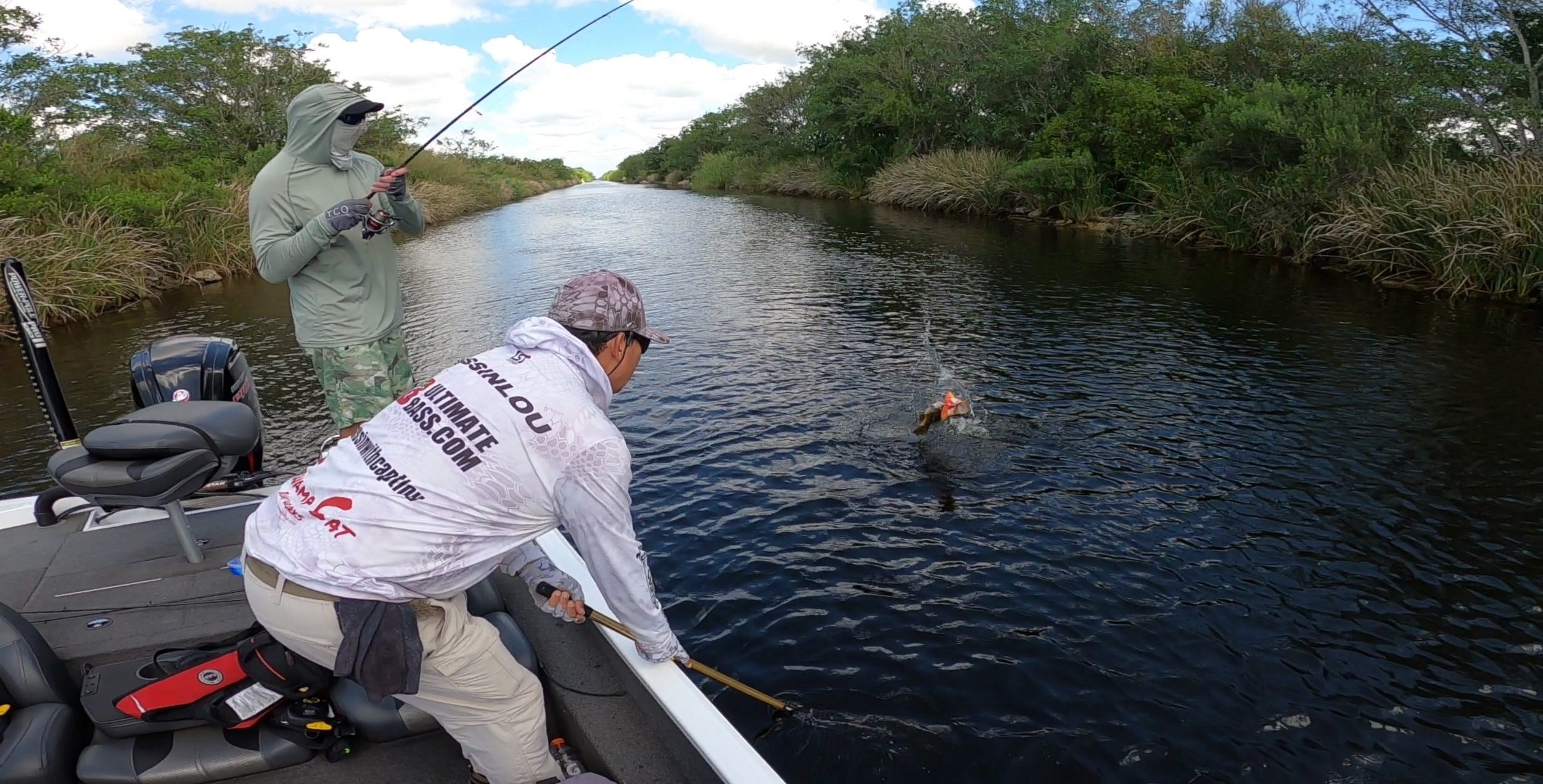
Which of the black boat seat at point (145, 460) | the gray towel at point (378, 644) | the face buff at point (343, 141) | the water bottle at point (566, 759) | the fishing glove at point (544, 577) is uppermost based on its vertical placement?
the face buff at point (343, 141)

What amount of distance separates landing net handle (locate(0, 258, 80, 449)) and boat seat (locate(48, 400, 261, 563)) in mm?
1124

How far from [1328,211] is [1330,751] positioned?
16.0 m

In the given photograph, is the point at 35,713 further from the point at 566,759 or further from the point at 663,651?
the point at 663,651

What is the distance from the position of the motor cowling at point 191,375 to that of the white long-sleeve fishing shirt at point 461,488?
2.81m

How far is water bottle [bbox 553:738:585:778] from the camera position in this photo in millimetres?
3166

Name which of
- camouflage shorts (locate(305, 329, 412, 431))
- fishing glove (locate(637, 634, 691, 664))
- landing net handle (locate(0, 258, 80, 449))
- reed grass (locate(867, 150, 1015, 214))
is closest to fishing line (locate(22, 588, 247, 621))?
landing net handle (locate(0, 258, 80, 449))

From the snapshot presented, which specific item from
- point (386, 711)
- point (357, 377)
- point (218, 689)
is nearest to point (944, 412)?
point (357, 377)

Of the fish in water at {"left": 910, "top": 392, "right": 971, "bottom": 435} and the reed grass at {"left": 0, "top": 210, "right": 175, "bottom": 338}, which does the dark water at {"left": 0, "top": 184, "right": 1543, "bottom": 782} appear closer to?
the fish in water at {"left": 910, "top": 392, "right": 971, "bottom": 435}

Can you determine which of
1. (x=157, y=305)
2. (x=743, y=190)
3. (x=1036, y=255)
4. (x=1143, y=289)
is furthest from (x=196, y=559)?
(x=743, y=190)

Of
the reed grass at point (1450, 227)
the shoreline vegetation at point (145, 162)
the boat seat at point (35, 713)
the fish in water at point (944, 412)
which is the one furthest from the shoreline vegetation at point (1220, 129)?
the shoreline vegetation at point (145, 162)

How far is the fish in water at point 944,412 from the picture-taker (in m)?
8.34

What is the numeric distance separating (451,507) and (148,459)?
2.28m

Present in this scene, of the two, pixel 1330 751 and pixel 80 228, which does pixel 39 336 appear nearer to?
pixel 1330 751

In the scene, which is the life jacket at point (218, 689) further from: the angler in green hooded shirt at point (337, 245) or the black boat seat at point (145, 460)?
the angler in green hooded shirt at point (337, 245)
